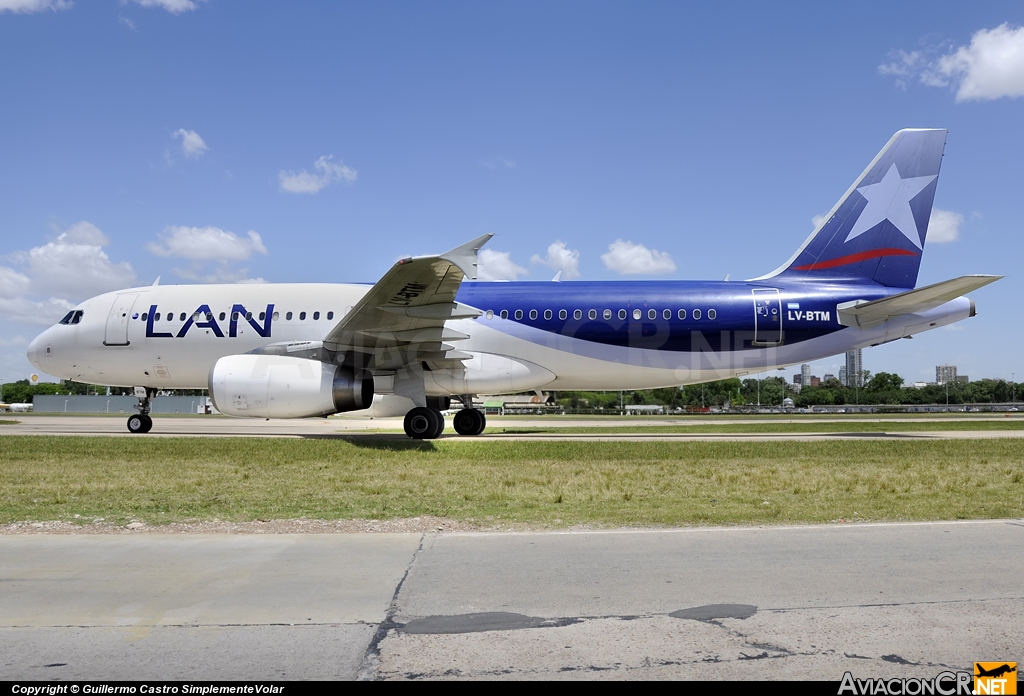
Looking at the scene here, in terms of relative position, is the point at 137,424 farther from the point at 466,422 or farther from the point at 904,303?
the point at 904,303

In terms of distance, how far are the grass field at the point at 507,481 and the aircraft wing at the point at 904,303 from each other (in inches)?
148

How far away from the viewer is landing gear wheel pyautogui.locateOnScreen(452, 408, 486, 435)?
66.7 feet

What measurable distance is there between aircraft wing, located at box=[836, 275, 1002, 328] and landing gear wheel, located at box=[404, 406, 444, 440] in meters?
10.6

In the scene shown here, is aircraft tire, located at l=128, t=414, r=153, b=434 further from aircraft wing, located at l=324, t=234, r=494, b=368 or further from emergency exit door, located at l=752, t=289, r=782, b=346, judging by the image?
emergency exit door, located at l=752, t=289, r=782, b=346

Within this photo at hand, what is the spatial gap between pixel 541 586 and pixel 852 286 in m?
17.4

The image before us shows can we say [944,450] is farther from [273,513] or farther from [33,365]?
[33,365]

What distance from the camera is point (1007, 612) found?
4.55 m

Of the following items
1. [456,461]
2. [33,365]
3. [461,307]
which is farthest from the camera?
[33,365]

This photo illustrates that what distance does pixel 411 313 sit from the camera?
1609 centimetres

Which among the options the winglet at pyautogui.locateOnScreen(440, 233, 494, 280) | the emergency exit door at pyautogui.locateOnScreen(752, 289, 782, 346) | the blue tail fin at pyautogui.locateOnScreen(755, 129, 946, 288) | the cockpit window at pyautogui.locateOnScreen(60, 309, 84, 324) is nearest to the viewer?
the winglet at pyautogui.locateOnScreen(440, 233, 494, 280)

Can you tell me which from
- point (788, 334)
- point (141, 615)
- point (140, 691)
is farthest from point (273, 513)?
point (788, 334)

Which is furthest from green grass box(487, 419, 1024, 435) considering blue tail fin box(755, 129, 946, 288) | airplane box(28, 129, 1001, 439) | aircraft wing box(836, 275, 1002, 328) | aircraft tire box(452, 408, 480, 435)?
blue tail fin box(755, 129, 946, 288)

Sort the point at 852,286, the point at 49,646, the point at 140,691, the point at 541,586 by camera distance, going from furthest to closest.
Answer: the point at 852,286, the point at 541,586, the point at 49,646, the point at 140,691

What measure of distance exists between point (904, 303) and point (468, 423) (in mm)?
11434
